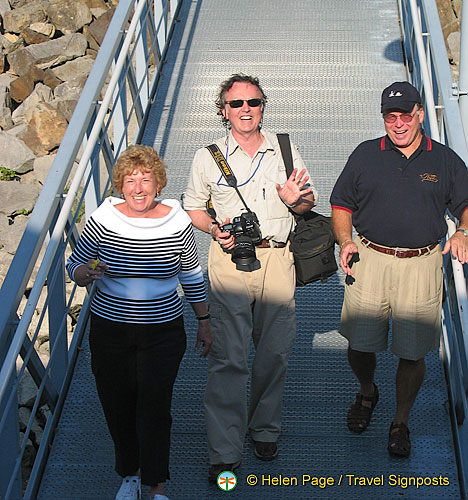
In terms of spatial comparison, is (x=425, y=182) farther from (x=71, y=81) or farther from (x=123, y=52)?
(x=71, y=81)

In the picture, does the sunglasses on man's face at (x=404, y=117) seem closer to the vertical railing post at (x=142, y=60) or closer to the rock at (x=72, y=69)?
the vertical railing post at (x=142, y=60)

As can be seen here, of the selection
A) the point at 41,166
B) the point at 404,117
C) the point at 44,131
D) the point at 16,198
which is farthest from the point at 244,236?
the point at 44,131

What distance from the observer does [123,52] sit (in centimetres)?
583

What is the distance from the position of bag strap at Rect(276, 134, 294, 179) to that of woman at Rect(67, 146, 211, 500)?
1.74 feet

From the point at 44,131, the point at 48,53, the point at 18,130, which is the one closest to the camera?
the point at 44,131

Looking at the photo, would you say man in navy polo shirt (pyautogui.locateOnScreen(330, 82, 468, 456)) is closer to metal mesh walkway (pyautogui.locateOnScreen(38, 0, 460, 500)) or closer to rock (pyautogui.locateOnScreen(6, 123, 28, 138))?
metal mesh walkway (pyautogui.locateOnScreen(38, 0, 460, 500))

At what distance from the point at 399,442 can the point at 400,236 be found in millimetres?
978

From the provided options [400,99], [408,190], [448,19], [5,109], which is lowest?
[5,109]

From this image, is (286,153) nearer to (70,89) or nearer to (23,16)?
(70,89)

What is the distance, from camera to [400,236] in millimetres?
4094

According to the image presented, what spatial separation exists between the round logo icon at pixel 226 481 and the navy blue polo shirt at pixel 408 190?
1.24 meters

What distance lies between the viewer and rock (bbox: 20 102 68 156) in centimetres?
1461

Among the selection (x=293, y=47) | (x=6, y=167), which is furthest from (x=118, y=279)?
(x=6, y=167)

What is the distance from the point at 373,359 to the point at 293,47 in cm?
409
